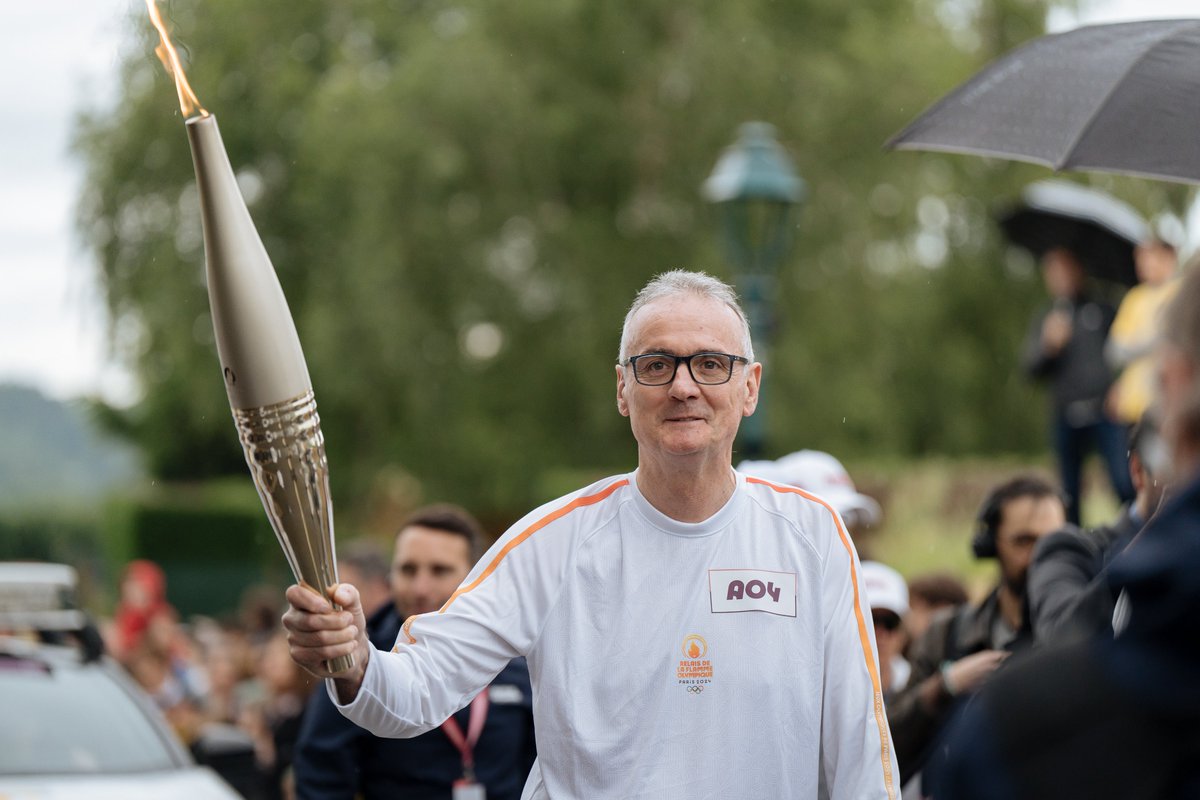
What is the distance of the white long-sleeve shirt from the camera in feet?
10.7

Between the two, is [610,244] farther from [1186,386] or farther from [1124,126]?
[1186,386]

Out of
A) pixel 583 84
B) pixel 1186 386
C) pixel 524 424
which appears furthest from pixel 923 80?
pixel 1186 386

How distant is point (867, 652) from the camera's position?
11.2 feet

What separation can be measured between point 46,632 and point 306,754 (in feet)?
10.8

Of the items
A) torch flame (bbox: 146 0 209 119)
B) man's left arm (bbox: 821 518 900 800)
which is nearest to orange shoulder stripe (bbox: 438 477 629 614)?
man's left arm (bbox: 821 518 900 800)

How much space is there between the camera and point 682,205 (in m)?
22.2

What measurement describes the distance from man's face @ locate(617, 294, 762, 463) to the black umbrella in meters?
7.65

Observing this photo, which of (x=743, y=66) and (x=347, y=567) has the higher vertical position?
(x=743, y=66)

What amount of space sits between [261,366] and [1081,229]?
353 inches

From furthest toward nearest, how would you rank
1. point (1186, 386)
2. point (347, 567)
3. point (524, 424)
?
point (524, 424) → point (347, 567) → point (1186, 386)

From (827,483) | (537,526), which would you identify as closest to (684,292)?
(537,526)

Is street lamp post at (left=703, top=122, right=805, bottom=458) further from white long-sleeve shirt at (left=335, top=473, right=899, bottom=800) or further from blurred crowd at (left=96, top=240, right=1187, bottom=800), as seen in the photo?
white long-sleeve shirt at (left=335, top=473, right=899, bottom=800)

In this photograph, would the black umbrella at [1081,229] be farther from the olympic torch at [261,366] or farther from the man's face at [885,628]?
the olympic torch at [261,366]

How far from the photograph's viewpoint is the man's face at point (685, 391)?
11.2ft
